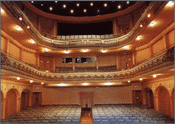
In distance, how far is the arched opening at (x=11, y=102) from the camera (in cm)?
1395

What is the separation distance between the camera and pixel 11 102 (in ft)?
48.0

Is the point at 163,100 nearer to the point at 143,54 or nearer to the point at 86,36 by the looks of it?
the point at 143,54

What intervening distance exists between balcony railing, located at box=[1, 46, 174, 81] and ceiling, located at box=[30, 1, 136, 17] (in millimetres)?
9213

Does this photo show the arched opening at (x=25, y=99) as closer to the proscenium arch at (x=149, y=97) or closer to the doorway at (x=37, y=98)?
the doorway at (x=37, y=98)

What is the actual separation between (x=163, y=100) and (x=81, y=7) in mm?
15971

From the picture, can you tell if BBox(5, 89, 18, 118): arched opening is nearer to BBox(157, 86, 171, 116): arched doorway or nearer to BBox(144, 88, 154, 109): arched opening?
BBox(157, 86, 171, 116): arched doorway

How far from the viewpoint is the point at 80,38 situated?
860 inches

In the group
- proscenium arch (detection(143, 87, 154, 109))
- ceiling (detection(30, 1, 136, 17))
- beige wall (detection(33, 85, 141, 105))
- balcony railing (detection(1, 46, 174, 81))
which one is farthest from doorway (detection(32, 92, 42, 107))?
proscenium arch (detection(143, 87, 154, 109))

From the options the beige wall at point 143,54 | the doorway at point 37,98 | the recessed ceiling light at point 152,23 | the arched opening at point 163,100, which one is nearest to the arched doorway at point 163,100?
the arched opening at point 163,100

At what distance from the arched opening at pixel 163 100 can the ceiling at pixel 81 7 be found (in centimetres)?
1182

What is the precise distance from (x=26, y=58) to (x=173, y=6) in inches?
619

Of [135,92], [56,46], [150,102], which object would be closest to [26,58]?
[56,46]

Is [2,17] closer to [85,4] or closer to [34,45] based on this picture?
[34,45]

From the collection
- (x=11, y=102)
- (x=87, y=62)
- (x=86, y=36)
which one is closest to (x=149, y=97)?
(x=87, y=62)
